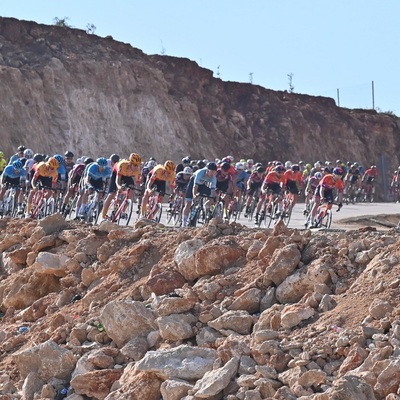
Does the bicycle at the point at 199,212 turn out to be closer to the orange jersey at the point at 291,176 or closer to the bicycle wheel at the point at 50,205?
the bicycle wheel at the point at 50,205

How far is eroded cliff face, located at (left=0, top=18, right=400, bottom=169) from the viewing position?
1829 inches

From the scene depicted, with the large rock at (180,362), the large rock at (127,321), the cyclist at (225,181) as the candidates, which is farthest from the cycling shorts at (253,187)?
the large rock at (180,362)

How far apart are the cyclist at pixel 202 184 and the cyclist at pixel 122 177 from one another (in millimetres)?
1289

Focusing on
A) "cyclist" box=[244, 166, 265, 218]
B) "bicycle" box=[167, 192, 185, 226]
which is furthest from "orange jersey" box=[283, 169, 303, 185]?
"bicycle" box=[167, 192, 185, 226]

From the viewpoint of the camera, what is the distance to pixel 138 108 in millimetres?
51562

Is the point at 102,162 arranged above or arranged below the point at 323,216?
above

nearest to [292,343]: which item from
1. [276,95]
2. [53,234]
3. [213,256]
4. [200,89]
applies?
[213,256]

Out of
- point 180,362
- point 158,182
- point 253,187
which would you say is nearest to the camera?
point 180,362

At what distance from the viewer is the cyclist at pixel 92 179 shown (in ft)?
Answer: 76.4

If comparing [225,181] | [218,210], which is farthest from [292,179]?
[218,210]

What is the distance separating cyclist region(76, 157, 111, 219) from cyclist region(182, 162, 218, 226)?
2.12 meters

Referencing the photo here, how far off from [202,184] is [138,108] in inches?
1158

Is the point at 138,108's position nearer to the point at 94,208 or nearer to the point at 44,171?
the point at 44,171

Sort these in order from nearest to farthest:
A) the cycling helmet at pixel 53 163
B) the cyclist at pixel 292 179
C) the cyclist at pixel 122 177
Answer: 1. the cyclist at pixel 122 177
2. the cycling helmet at pixel 53 163
3. the cyclist at pixel 292 179
